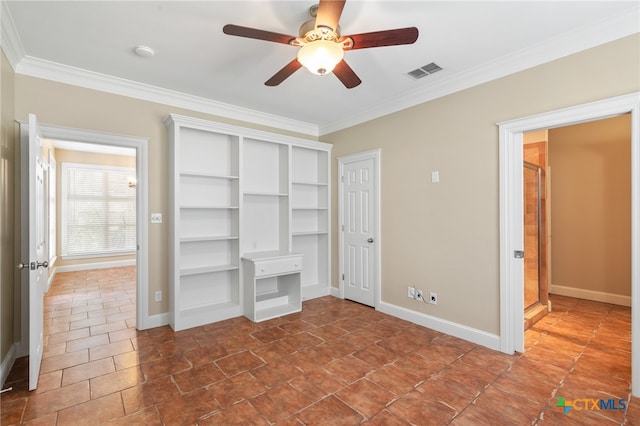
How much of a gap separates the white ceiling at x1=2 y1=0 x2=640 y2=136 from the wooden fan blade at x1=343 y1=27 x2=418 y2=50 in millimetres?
319

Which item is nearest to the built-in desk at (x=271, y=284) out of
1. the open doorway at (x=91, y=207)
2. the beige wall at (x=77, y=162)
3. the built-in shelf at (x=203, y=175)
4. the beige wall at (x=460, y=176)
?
the built-in shelf at (x=203, y=175)

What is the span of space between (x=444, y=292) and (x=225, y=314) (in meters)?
2.66

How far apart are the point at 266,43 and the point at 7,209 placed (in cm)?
266

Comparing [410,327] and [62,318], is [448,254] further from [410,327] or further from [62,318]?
[62,318]

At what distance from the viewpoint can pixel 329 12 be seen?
1.80 metres

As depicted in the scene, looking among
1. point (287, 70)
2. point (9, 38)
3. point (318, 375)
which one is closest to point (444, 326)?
point (318, 375)

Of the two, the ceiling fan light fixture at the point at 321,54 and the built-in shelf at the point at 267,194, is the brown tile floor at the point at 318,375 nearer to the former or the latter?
the built-in shelf at the point at 267,194

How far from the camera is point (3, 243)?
8.25ft

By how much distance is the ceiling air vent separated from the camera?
3026 millimetres

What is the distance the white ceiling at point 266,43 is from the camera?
219 centimetres

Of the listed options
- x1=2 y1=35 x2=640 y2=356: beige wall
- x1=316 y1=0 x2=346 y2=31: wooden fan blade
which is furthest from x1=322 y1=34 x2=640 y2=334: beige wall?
x1=316 y1=0 x2=346 y2=31: wooden fan blade

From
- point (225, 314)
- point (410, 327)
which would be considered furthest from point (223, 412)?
point (410, 327)

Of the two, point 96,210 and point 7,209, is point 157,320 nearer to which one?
point 7,209

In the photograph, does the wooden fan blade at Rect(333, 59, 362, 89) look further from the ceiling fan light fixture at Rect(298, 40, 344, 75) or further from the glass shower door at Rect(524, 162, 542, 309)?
the glass shower door at Rect(524, 162, 542, 309)
